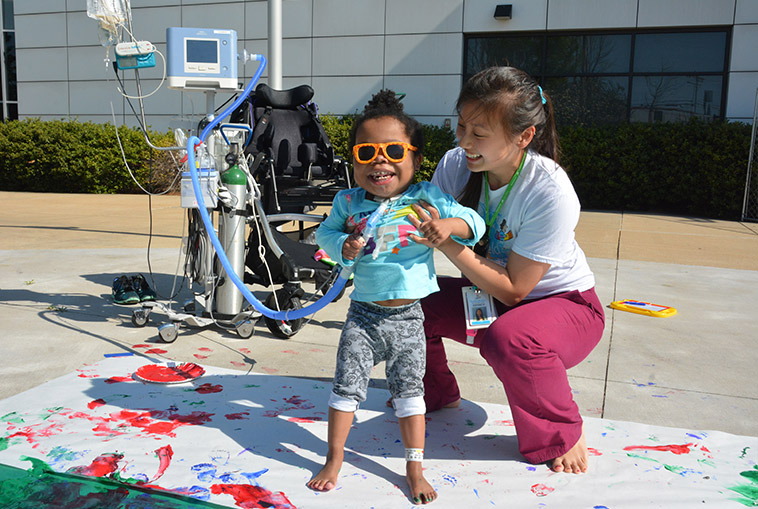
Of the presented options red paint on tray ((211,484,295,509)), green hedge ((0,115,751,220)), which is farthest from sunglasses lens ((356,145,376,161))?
green hedge ((0,115,751,220))

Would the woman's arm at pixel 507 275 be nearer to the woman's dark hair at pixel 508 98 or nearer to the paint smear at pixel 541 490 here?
the woman's dark hair at pixel 508 98

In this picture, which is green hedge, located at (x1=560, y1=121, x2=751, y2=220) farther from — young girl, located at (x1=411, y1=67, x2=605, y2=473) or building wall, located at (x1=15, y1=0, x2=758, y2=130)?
young girl, located at (x1=411, y1=67, x2=605, y2=473)

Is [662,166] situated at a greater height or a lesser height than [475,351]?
greater

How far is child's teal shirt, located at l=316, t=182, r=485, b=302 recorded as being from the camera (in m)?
2.26

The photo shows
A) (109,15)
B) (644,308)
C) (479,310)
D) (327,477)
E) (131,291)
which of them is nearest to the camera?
(327,477)

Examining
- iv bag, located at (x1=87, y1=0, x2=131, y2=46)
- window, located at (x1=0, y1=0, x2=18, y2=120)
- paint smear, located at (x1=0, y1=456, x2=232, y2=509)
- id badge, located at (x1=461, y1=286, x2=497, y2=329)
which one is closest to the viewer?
paint smear, located at (x1=0, y1=456, x2=232, y2=509)

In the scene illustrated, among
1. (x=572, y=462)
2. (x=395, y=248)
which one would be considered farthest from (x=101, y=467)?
(x=572, y=462)

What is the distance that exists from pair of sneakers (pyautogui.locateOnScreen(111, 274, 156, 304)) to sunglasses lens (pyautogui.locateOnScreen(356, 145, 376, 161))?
2.82 m

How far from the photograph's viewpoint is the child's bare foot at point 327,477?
7.22ft

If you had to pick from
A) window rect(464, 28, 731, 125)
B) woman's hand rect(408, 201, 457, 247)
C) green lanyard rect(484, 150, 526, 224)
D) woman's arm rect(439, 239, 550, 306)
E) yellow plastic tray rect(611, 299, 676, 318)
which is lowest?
yellow plastic tray rect(611, 299, 676, 318)

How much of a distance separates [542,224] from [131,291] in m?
3.18

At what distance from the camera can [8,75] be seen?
17.9 metres

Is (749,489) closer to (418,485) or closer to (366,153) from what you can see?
(418,485)

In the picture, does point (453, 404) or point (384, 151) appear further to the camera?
point (453, 404)
